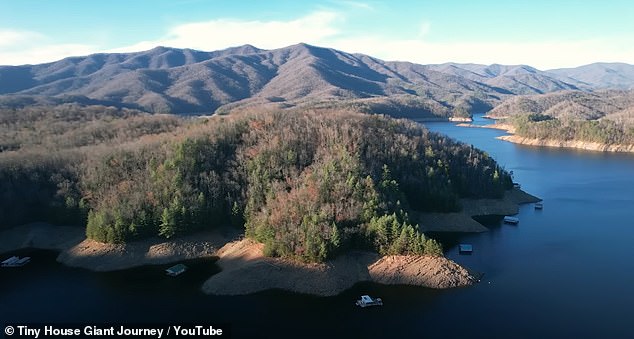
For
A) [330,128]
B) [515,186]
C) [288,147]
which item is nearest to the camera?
[288,147]

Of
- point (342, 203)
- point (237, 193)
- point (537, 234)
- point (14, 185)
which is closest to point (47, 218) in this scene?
point (14, 185)

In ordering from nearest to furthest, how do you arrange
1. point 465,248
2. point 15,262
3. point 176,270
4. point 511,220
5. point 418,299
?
point 418,299, point 176,270, point 15,262, point 465,248, point 511,220

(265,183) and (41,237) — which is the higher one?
(265,183)

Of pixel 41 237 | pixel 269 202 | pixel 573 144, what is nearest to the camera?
pixel 269 202

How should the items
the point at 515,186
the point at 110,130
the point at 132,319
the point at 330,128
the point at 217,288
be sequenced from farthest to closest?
the point at 110,130 < the point at 515,186 < the point at 330,128 < the point at 217,288 < the point at 132,319

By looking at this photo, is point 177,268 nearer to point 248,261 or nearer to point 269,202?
point 248,261

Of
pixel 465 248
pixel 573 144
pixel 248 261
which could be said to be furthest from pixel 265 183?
pixel 573 144

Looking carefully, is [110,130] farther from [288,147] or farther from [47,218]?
[288,147]
